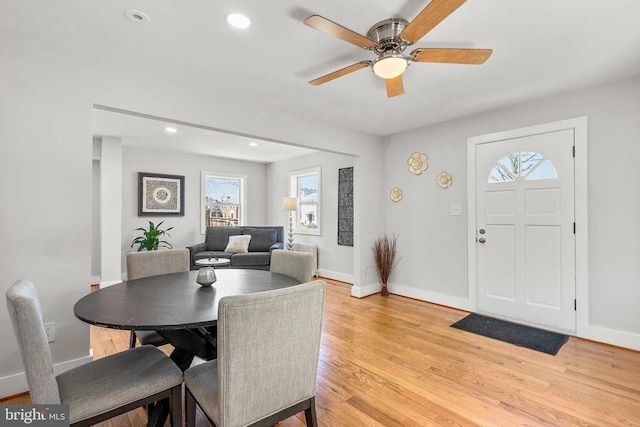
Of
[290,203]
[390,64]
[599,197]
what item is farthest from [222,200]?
[599,197]

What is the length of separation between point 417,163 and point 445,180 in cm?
47

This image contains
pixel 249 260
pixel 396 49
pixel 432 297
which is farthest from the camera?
pixel 249 260

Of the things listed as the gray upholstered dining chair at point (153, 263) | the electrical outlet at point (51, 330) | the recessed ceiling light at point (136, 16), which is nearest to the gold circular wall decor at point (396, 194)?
the gray upholstered dining chair at point (153, 263)

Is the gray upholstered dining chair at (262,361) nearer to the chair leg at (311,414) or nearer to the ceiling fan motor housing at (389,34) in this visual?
the chair leg at (311,414)

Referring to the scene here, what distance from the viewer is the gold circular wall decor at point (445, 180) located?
3.73 metres

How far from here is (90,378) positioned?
1298 millimetres

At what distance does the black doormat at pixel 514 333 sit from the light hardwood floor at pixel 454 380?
0.10 meters

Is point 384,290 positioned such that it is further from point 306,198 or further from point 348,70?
point 348,70

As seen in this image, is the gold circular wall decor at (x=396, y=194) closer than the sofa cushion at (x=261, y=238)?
Yes

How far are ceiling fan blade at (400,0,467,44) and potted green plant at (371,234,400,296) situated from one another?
3.02 meters

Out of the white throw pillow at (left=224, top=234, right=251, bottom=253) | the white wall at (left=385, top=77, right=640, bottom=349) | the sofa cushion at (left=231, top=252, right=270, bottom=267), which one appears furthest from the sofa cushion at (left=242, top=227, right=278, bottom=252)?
the white wall at (left=385, top=77, right=640, bottom=349)

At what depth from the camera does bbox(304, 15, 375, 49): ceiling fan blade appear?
1.46 metres

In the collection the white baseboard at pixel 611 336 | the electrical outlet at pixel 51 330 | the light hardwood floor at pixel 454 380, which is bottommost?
the light hardwood floor at pixel 454 380

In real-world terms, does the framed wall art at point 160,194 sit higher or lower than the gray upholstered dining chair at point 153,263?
higher
